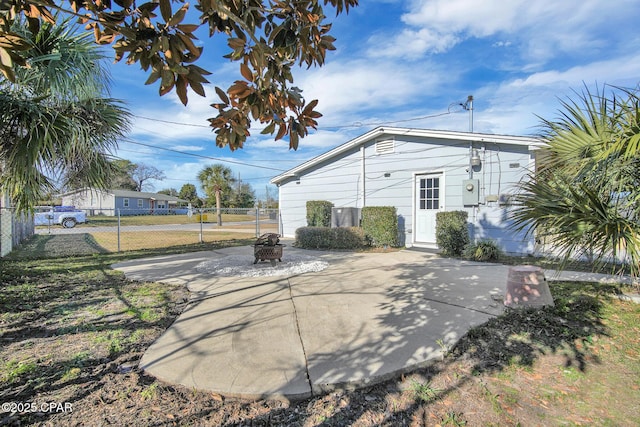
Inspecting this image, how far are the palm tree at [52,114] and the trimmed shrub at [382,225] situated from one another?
6.74m

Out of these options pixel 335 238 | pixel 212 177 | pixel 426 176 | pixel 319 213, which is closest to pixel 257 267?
pixel 335 238

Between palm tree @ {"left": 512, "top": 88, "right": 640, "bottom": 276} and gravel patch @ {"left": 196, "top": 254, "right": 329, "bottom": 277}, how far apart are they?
12.9 feet

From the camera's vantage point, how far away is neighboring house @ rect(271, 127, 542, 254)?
7.59m

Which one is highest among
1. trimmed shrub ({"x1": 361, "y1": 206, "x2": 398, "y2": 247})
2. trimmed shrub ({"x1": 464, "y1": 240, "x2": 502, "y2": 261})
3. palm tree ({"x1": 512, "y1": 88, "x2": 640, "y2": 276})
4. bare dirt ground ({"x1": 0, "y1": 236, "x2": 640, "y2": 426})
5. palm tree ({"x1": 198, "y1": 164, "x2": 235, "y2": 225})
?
palm tree ({"x1": 198, "y1": 164, "x2": 235, "y2": 225})

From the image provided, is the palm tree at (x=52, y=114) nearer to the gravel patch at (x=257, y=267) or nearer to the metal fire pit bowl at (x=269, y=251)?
the gravel patch at (x=257, y=267)

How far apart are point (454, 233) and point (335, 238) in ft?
11.3

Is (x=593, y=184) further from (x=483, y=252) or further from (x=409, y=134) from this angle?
(x=409, y=134)

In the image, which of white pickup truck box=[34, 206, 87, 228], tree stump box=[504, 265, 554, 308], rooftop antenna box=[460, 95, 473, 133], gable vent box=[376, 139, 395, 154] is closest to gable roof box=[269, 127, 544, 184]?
gable vent box=[376, 139, 395, 154]

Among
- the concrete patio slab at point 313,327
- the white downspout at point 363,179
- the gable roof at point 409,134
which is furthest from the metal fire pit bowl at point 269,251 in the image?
the gable roof at point 409,134

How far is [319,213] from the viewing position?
11156 mm

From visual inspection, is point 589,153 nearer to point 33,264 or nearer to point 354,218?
point 354,218

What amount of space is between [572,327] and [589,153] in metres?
1.88

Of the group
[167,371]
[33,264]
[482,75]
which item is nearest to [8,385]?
[167,371]

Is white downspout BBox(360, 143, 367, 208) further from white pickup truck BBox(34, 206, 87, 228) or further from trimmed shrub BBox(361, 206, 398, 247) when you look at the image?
white pickup truck BBox(34, 206, 87, 228)
